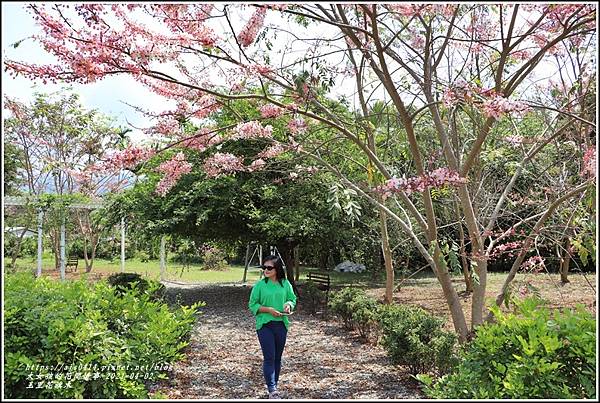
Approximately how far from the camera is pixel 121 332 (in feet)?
14.4

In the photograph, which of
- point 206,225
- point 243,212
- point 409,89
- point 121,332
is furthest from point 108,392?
point 206,225

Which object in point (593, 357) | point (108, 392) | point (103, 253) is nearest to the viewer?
point (593, 357)

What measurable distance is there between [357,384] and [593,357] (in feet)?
8.23

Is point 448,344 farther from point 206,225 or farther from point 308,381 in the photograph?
point 206,225

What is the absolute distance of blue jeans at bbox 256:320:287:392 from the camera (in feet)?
14.2

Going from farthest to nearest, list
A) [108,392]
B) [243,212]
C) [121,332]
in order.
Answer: [243,212] → [121,332] → [108,392]

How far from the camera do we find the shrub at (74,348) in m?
3.43

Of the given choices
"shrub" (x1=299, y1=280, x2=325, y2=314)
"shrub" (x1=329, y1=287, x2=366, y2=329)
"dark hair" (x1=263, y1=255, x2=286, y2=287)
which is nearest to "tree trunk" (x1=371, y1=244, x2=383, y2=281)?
"shrub" (x1=299, y1=280, x2=325, y2=314)

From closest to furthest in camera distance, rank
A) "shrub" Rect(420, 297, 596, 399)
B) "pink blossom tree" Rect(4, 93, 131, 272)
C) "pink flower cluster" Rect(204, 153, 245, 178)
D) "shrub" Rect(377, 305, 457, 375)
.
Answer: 1. "shrub" Rect(420, 297, 596, 399)
2. "shrub" Rect(377, 305, 457, 375)
3. "pink flower cluster" Rect(204, 153, 245, 178)
4. "pink blossom tree" Rect(4, 93, 131, 272)

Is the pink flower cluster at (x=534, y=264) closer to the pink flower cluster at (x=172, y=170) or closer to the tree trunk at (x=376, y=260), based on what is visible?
the pink flower cluster at (x=172, y=170)

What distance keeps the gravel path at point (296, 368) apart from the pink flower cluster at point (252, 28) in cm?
298

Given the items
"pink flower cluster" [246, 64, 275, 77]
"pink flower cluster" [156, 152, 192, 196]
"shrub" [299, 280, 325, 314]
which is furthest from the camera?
"shrub" [299, 280, 325, 314]

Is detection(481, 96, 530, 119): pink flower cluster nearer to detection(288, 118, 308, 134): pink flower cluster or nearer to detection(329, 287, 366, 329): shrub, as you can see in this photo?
detection(288, 118, 308, 134): pink flower cluster

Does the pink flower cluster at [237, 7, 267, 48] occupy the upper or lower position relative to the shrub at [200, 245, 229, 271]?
upper
